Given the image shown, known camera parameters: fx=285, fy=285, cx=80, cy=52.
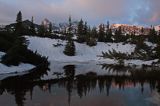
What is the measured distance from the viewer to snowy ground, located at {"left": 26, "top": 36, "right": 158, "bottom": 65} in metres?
110

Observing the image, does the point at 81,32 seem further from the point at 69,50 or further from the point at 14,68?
the point at 14,68

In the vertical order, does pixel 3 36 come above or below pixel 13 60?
above

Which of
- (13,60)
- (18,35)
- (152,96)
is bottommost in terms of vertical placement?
(152,96)

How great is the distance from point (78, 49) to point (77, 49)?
499 mm

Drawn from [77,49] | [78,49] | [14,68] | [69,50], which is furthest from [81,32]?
[14,68]

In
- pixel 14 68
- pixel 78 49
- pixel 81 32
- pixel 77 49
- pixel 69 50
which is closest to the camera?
pixel 14 68

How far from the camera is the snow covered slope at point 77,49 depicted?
364 feet

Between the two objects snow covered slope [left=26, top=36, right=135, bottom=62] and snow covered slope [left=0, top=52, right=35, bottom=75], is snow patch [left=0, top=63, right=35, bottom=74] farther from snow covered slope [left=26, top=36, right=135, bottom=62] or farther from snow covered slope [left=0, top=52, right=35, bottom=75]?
snow covered slope [left=26, top=36, right=135, bottom=62]

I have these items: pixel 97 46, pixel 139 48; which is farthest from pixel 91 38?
pixel 139 48

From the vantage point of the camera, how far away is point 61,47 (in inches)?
4732

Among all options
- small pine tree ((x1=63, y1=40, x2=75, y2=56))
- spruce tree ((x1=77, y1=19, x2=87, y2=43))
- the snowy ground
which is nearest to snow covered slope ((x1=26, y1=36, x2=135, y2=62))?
the snowy ground

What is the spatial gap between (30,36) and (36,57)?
45.8 metres

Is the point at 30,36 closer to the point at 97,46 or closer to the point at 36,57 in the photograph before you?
the point at 97,46

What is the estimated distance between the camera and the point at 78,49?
124 metres
